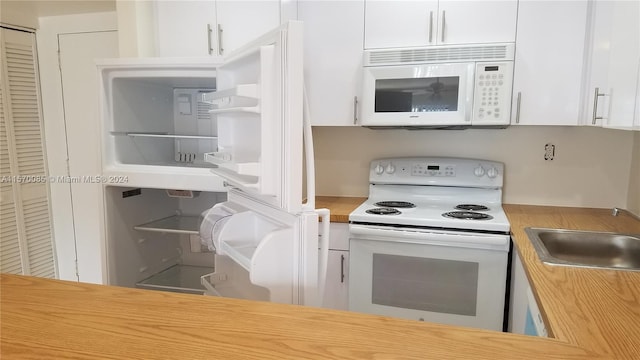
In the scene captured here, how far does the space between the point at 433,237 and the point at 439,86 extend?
80 cm

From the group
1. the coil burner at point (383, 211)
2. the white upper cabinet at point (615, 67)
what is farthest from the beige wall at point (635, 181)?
the coil burner at point (383, 211)

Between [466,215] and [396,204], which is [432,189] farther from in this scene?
[466,215]

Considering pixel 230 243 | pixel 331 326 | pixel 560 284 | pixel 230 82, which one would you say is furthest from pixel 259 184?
pixel 560 284

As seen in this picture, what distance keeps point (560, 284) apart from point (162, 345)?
1125 millimetres

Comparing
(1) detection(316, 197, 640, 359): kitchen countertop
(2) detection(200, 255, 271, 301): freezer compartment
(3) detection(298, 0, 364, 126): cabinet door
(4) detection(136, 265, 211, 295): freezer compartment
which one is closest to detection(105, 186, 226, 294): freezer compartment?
(4) detection(136, 265, 211, 295): freezer compartment

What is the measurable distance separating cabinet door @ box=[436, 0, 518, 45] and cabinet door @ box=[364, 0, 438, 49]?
0.19 feet

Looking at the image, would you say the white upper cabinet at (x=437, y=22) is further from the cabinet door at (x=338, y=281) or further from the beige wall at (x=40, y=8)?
the beige wall at (x=40, y=8)

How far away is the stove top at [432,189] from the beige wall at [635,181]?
2.17 ft

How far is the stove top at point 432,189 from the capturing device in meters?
2.22

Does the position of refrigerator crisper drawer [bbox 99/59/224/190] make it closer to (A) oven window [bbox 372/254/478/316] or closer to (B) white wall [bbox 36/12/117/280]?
(B) white wall [bbox 36/12/117/280]

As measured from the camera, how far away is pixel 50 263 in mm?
3238

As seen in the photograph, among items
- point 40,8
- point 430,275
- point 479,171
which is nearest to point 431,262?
point 430,275

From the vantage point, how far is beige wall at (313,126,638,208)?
7.69ft

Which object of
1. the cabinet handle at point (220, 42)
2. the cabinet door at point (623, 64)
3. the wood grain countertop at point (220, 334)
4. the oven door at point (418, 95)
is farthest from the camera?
the cabinet handle at point (220, 42)
